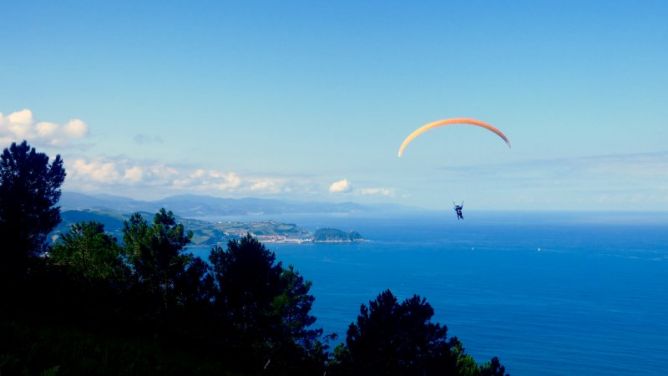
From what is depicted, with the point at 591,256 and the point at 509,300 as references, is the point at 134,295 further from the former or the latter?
the point at 591,256

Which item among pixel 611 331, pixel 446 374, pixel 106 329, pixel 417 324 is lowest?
pixel 611 331

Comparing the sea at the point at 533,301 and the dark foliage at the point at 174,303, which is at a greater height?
the dark foliage at the point at 174,303

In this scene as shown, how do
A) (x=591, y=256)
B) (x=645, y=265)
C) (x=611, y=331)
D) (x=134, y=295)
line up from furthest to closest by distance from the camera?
(x=591, y=256) → (x=645, y=265) → (x=611, y=331) → (x=134, y=295)

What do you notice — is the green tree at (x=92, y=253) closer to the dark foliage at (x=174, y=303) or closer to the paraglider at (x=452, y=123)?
the dark foliage at (x=174, y=303)

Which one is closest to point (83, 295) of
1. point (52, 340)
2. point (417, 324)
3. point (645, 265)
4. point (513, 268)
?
point (52, 340)

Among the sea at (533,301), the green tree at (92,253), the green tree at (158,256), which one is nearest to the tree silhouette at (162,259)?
the green tree at (158,256)

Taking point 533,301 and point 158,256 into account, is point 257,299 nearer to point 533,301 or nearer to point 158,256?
point 158,256
